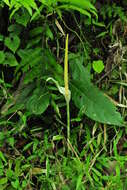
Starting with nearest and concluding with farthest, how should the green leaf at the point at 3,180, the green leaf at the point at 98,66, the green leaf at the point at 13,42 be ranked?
1. the green leaf at the point at 3,180
2. the green leaf at the point at 13,42
3. the green leaf at the point at 98,66

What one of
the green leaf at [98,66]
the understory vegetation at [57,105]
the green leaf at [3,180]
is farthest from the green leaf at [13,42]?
the green leaf at [3,180]

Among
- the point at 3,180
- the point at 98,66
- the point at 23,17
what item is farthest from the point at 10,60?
the point at 3,180

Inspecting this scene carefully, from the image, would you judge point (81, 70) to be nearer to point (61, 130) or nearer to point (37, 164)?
point (61, 130)

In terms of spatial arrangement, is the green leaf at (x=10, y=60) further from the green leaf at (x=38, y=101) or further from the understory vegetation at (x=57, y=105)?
the green leaf at (x=38, y=101)

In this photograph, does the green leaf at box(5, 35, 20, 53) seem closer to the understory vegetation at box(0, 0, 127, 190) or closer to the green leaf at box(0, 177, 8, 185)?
the understory vegetation at box(0, 0, 127, 190)

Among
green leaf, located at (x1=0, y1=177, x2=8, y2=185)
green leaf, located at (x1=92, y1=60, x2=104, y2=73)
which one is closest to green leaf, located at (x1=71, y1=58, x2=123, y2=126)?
green leaf, located at (x1=92, y1=60, x2=104, y2=73)

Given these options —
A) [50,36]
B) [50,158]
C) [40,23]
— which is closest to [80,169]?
[50,158]

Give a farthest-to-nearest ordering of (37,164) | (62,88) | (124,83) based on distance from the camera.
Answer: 1. (124,83)
2. (37,164)
3. (62,88)
